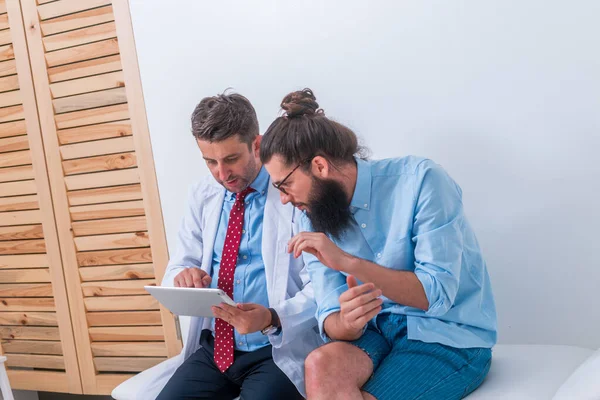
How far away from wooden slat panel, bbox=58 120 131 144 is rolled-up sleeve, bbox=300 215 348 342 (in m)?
1.17

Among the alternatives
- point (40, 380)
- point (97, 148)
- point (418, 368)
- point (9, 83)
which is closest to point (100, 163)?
point (97, 148)

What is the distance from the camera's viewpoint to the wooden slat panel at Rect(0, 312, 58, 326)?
9.71 feet

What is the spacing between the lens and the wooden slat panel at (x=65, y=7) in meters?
2.67

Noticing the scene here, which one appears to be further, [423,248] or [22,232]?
[22,232]

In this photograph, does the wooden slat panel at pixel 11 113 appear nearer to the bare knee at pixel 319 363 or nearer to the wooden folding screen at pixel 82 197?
the wooden folding screen at pixel 82 197

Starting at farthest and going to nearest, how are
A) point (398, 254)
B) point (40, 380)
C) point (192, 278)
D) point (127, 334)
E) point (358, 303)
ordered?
point (40, 380)
point (127, 334)
point (192, 278)
point (398, 254)
point (358, 303)

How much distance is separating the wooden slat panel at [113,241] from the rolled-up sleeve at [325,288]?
1066 millimetres

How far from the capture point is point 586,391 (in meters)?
1.37

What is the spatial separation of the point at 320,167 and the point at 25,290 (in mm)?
A: 1795

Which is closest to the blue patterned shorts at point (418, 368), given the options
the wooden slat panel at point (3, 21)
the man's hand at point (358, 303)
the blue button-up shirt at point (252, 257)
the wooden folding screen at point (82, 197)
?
the man's hand at point (358, 303)

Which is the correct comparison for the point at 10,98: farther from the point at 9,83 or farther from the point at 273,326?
the point at 273,326

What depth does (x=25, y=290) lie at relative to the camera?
299 centimetres

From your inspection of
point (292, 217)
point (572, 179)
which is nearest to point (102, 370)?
point (292, 217)

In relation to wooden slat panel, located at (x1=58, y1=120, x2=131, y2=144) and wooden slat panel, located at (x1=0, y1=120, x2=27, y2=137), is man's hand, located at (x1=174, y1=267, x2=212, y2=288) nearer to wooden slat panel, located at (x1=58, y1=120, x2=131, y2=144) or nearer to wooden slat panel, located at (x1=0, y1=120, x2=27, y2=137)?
wooden slat panel, located at (x1=58, y1=120, x2=131, y2=144)
